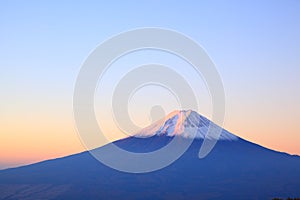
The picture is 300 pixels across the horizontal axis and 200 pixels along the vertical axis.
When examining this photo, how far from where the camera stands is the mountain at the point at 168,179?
144 meters

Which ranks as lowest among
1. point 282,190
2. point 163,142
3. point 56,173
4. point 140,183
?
point 282,190

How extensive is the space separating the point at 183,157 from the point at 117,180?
38.8 metres

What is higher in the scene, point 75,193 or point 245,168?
point 245,168

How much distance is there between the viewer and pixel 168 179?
16375 centimetres

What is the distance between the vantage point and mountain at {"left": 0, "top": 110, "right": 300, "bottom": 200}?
143875 mm

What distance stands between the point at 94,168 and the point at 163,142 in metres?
29.7

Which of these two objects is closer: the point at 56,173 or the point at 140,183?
the point at 140,183

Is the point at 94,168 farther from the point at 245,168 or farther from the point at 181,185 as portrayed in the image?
the point at 245,168

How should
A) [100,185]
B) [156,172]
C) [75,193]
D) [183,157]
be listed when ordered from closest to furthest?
[75,193] < [100,185] < [156,172] < [183,157]

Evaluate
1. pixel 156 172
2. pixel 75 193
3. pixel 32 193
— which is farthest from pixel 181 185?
pixel 32 193

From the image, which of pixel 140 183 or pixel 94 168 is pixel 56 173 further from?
pixel 140 183

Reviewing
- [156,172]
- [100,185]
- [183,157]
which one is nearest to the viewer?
[100,185]

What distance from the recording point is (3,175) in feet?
601

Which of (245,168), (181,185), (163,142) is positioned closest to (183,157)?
(163,142)
